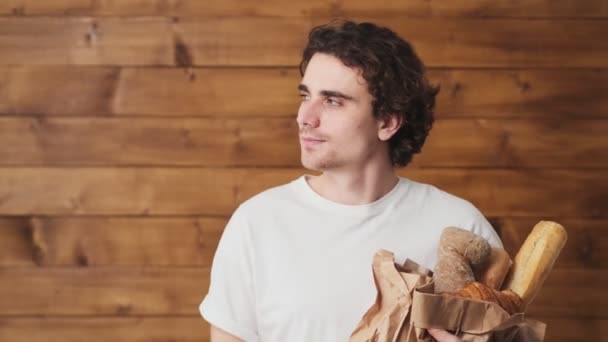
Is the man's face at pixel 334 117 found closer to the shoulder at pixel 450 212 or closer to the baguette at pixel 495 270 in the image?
the shoulder at pixel 450 212

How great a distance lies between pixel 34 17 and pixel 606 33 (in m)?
1.61

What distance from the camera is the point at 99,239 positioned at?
227 centimetres

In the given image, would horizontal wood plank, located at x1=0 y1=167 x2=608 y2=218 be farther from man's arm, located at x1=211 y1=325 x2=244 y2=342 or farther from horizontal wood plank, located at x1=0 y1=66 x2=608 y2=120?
man's arm, located at x1=211 y1=325 x2=244 y2=342

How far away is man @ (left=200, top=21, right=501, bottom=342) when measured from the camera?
4.86ft

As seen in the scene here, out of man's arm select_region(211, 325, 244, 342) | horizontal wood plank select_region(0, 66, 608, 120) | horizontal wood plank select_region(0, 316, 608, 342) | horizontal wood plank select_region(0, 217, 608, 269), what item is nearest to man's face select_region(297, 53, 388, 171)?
man's arm select_region(211, 325, 244, 342)

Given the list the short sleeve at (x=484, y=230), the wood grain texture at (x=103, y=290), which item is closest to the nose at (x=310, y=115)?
the short sleeve at (x=484, y=230)

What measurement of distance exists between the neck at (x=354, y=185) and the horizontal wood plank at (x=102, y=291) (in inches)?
31.9

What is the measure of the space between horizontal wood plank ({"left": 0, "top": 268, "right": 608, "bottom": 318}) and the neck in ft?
2.66

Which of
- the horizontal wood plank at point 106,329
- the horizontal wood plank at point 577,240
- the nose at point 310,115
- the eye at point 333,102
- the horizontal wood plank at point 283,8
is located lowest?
the horizontal wood plank at point 106,329

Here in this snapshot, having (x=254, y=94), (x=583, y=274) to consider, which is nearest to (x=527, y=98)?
(x=583, y=274)

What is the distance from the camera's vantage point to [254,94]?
2.27 meters

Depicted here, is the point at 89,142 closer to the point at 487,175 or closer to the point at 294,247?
the point at 294,247

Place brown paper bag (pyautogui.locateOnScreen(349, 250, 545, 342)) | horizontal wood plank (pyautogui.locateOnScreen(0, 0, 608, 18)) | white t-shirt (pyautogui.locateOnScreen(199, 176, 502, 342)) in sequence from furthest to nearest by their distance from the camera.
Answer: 1. horizontal wood plank (pyautogui.locateOnScreen(0, 0, 608, 18))
2. white t-shirt (pyautogui.locateOnScreen(199, 176, 502, 342))
3. brown paper bag (pyautogui.locateOnScreen(349, 250, 545, 342))

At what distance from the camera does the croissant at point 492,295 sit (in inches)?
45.7
